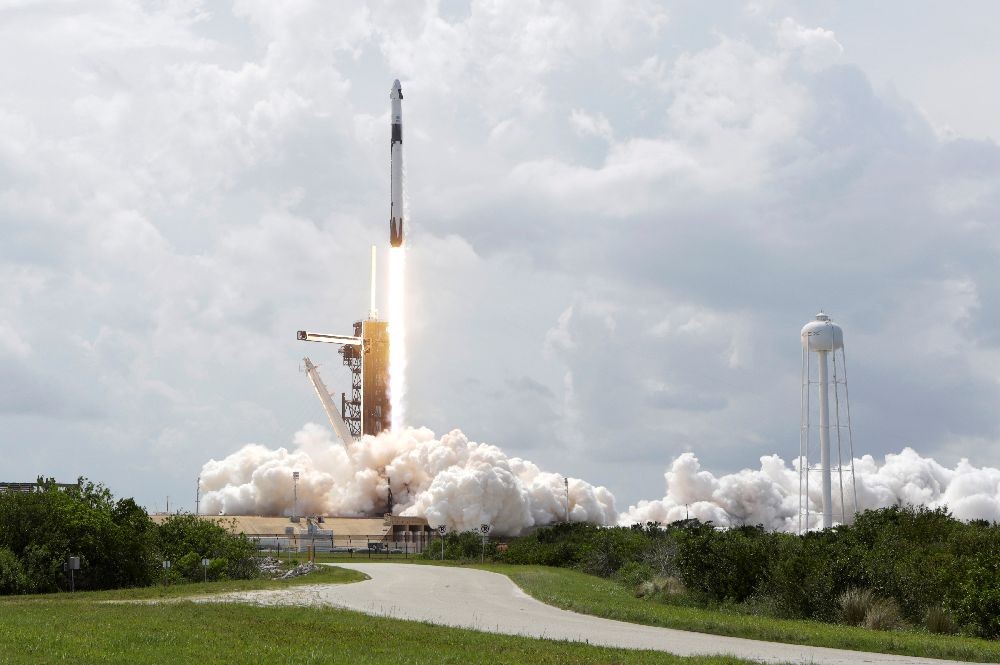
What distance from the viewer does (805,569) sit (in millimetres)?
27484

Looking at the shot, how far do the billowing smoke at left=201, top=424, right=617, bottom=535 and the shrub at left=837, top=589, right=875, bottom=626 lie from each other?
Answer: 161ft

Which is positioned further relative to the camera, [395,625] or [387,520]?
[387,520]

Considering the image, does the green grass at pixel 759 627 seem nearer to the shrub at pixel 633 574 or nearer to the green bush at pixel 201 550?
the shrub at pixel 633 574

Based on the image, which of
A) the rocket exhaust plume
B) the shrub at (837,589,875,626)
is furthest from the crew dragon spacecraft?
the shrub at (837,589,875,626)

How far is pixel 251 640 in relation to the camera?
1973 centimetres

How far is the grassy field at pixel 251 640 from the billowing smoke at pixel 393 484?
166 feet

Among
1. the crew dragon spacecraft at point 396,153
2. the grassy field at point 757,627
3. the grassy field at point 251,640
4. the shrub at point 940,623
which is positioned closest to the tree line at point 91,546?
the grassy field at point 251,640

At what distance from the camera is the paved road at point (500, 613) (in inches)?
780

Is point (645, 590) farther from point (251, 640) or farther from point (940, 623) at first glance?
point (251, 640)

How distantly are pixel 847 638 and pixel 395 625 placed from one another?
8866 mm

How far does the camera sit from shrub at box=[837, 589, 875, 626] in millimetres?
25438

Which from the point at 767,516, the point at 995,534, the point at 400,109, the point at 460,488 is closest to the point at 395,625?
the point at 995,534

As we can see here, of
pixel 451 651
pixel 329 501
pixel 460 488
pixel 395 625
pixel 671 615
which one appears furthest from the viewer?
pixel 329 501

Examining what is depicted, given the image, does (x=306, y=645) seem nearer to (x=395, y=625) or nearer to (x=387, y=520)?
(x=395, y=625)
